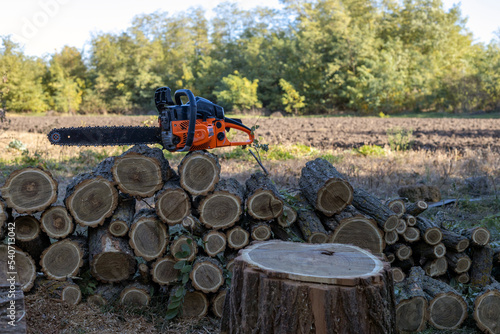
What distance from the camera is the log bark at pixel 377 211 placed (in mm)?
4004

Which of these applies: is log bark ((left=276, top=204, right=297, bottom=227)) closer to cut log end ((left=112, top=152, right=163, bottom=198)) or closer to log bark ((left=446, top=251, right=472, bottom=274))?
cut log end ((left=112, top=152, right=163, bottom=198))

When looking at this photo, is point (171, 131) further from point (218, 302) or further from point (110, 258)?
point (218, 302)

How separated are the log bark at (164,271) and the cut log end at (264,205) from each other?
0.84m

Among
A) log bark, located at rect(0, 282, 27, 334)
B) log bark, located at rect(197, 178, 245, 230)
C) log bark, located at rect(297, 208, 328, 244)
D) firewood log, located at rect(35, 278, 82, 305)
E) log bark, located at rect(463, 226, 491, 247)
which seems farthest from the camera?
log bark, located at rect(463, 226, 491, 247)

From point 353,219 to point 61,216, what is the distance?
102 inches

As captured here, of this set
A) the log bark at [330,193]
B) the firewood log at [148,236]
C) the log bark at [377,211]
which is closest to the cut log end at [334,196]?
the log bark at [330,193]

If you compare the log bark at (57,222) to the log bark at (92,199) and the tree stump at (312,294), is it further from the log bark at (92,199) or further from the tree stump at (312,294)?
the tree stump at (312,294)

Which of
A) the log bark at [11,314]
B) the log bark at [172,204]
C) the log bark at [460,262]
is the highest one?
the log bark at [172,204]

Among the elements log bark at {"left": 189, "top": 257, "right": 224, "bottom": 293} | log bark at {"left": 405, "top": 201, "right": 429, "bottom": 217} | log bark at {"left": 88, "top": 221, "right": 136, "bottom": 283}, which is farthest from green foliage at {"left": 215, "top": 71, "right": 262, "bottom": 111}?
log bark at {"left": 189, "top": 257, "right": 224, "bottom": 293}

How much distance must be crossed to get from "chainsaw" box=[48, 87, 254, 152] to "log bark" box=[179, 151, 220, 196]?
414mm

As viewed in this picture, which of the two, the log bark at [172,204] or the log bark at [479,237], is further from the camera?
the log bark at [479,237]

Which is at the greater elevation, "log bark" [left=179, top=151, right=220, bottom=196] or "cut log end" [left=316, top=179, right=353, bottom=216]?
"log bark" [left=179, top=151, right=220, bottom=196]

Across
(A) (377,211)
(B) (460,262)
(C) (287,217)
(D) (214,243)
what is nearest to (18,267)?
(D) (214,243)

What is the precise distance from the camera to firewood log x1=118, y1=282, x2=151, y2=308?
3.66 metres
